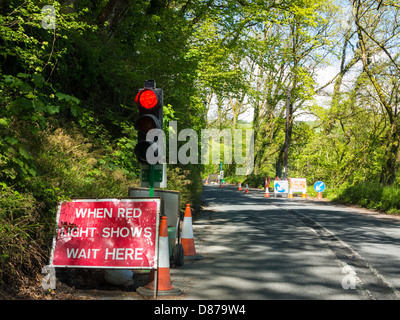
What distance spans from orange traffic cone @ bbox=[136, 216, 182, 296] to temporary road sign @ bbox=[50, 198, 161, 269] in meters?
0.16

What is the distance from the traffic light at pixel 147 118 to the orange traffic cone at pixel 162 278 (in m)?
1.56

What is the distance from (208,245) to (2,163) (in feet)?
18.2

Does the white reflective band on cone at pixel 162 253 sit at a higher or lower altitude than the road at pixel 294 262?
higher

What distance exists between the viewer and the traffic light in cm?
734

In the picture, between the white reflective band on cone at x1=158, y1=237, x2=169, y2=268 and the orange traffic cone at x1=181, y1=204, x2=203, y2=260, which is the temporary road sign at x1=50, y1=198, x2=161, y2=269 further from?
the orange traffic cone at x1=181, y1=204, x2=203, y2=260

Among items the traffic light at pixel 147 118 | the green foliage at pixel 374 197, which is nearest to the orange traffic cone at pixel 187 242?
the traffic light at pixel 147 118

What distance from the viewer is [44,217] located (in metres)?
6.42

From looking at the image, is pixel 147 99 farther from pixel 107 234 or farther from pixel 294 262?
pixel 294 262

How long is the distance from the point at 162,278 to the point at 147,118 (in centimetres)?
260

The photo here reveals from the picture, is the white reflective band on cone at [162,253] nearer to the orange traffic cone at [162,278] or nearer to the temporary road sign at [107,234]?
the orange traffic cone at [162,278]

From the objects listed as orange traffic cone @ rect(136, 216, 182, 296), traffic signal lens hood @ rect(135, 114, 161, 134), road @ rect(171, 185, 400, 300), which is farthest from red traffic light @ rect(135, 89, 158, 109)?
road @ rect(171, 185, 400, 300)

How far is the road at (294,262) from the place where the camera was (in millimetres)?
6062

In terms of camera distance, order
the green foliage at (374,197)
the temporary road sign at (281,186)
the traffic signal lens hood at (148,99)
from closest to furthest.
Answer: the traffic signal lens hood at (148,99), the green foliage at (374,197), the temporary road sign at (281,186)
